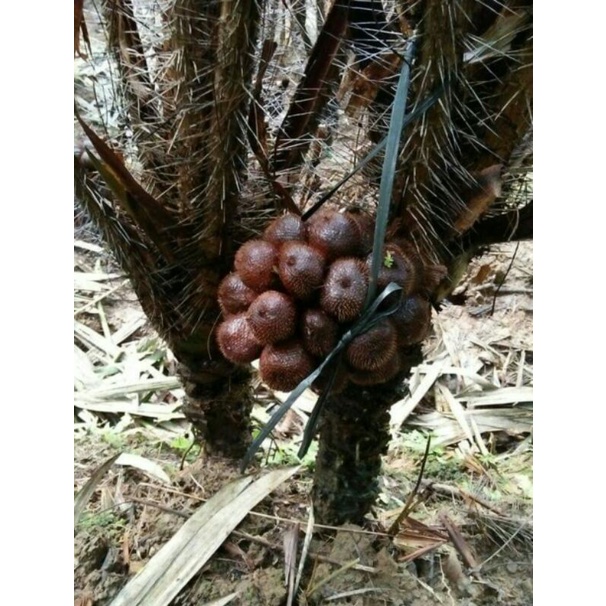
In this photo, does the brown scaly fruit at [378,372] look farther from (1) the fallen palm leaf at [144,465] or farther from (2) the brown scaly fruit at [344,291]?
(1) the fallen palm leaf at [144,465]

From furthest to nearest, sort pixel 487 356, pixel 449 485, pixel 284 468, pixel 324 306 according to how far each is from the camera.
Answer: pixel 487 356 < pixel 449 485 < pixel 284 468 < pixel 324 306

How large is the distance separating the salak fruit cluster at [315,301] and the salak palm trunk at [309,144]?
0.07 metres

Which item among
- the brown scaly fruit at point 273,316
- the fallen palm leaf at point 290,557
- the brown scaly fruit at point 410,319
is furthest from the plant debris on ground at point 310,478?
the brown scaly fruit at point 273,316

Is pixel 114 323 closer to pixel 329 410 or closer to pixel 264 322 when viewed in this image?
pixel 329 410

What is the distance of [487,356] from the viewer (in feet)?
4.28

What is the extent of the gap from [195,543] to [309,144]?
48 cm

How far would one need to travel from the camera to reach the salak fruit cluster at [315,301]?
0.56 m

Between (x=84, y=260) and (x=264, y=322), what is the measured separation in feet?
1.99

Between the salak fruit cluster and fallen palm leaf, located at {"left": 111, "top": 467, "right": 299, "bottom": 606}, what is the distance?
27 centimetres

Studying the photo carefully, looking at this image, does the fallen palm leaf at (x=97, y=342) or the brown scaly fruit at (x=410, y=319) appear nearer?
the brown scaly fruit at (x=410, y=319)

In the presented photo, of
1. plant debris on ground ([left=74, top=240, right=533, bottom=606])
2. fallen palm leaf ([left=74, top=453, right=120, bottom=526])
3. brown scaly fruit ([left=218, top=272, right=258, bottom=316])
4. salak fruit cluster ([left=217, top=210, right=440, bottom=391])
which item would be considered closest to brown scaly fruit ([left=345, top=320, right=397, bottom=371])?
salak fruit cluster ([left=217, top=210, right=440, bottom=391])

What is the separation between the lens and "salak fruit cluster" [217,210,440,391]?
1.85ft
